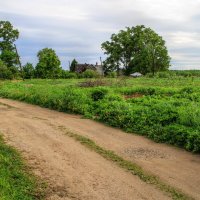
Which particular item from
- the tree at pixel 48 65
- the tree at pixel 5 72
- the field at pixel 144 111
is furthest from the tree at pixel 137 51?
the field at pixel 144 111

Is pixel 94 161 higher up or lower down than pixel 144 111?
lower down

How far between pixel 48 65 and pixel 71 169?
1910 inches

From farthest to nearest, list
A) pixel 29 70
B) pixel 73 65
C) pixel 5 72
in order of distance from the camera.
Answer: pixel 73 65 < pixel 29 70 < pixel 5 72

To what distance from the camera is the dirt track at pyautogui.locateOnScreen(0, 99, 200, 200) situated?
6.52 m

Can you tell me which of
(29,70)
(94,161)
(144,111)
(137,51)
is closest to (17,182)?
(94,161)

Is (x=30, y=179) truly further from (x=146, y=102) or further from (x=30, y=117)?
(x=146, y=102)

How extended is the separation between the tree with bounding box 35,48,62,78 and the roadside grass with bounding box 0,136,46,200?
46869 mm

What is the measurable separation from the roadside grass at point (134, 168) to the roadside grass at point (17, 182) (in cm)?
181

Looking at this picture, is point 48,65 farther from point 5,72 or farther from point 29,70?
point 5,72

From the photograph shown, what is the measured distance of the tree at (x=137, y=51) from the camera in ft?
219

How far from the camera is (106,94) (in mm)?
16609

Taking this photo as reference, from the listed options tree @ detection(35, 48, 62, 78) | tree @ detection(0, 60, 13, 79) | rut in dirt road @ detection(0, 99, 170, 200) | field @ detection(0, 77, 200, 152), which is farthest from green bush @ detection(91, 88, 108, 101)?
tree @ detection(35, 48, 62, 78)

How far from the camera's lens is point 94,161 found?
26.7 ft

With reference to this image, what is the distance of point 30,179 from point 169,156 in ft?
11.1
